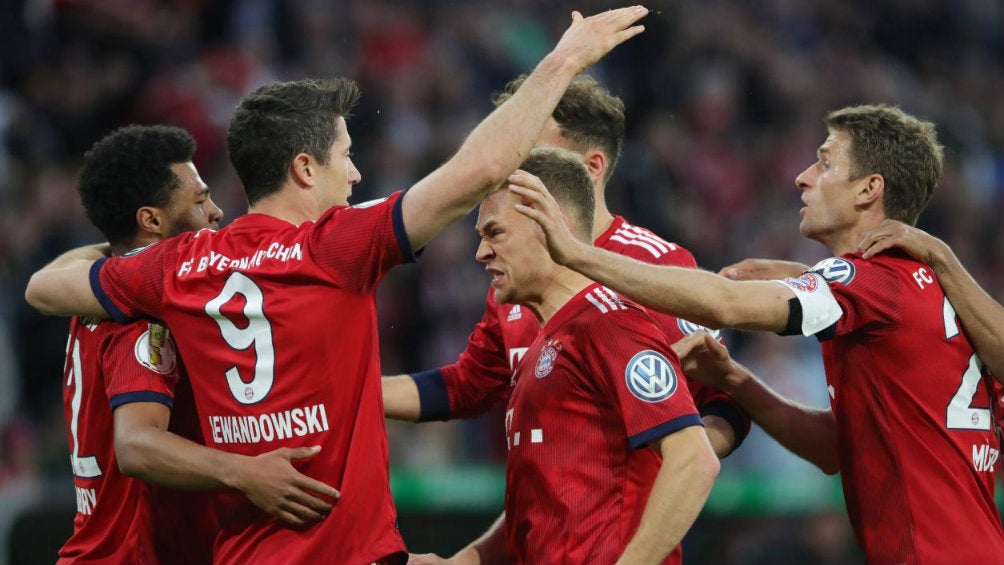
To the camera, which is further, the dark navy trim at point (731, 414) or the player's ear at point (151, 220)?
the dark navy trim at point (731, 414)

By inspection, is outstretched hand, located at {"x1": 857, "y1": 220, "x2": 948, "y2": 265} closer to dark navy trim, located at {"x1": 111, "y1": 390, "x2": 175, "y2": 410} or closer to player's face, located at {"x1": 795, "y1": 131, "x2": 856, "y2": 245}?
player's face, located at {"x1": 795, "y1": 131, "x2": 856, "y2": 245}

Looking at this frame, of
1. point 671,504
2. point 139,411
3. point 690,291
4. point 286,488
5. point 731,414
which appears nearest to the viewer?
point 671,504

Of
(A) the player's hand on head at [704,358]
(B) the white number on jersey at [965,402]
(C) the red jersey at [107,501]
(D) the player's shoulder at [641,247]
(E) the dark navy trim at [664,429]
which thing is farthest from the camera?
(D) the player's shoulder at [641,247]

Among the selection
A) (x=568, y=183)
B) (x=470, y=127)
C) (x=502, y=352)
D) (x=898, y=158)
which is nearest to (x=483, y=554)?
(x=502, y=352)

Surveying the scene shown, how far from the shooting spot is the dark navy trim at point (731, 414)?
5090 mm

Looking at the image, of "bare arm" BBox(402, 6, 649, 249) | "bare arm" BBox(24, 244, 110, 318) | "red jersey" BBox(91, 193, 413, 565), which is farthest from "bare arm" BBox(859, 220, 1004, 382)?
"bare arm" BBox(24, 244, 110, 318)

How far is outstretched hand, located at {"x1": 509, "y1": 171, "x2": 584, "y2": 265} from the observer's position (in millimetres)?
4141

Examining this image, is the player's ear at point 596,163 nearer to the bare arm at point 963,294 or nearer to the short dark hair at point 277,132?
the bare arm at point 963,294

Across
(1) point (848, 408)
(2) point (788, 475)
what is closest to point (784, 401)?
(1) point (848, 408)

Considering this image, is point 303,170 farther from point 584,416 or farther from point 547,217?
point 584,416

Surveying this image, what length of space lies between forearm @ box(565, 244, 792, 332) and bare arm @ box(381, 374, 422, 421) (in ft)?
5.46

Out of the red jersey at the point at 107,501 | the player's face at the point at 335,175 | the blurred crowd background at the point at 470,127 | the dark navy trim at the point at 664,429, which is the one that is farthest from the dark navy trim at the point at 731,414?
the blurred crowd background at the point at 470,127

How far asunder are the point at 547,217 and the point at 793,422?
1.65 m

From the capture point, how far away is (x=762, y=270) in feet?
17.9
